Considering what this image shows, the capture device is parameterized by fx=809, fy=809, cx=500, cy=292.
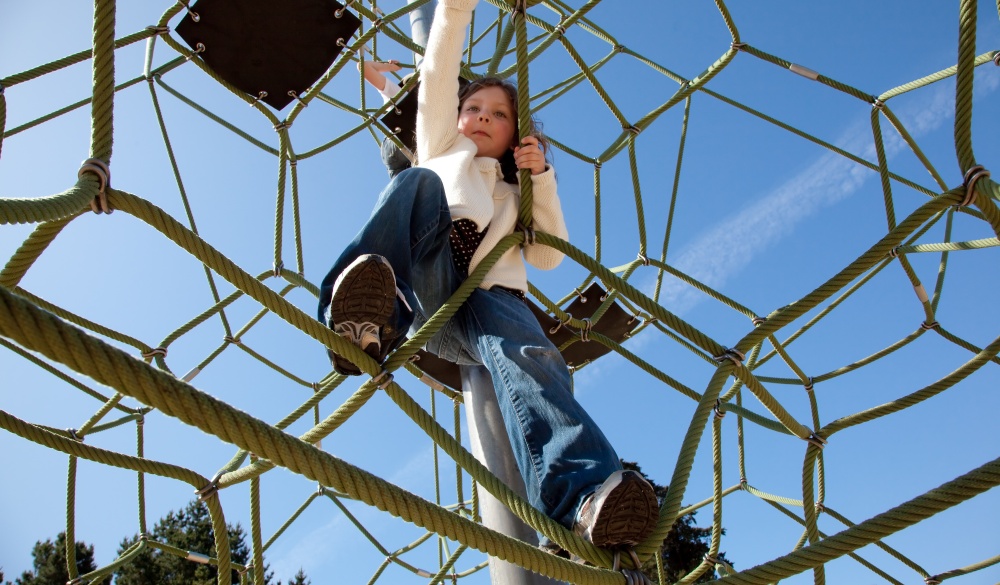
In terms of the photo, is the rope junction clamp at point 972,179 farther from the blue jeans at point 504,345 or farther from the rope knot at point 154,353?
the rope knot at point 154,353

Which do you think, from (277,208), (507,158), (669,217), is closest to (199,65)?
(277,208)

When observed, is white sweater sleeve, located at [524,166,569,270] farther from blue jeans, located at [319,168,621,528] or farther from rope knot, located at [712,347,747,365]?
rope knot, located at [712,347,747,365]

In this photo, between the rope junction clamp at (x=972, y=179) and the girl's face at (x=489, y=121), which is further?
the girl's face at (x=489, y=121)

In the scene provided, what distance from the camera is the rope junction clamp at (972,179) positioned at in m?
1.62

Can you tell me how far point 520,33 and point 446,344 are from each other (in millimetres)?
817

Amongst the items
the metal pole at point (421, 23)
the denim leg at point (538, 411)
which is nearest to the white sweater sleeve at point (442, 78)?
the denim leg at point (538, 411)

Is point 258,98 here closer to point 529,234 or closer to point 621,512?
point 529,234

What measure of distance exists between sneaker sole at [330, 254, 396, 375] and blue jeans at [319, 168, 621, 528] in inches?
3.2

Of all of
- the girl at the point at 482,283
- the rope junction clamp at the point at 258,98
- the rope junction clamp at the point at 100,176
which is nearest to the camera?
the rope junction clamp at the point at 100,176

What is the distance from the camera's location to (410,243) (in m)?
1.91

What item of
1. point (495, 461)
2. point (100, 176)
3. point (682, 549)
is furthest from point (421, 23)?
point (682, 549)

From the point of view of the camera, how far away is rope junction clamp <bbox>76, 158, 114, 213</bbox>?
1.31 metres

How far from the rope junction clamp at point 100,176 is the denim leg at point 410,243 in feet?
1.53

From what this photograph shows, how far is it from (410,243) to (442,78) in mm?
537
